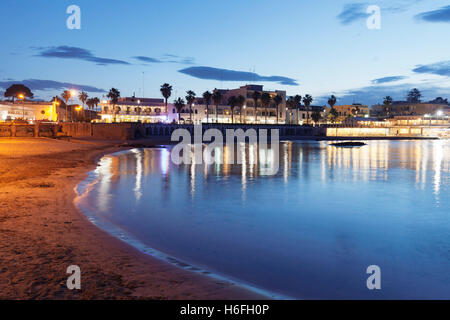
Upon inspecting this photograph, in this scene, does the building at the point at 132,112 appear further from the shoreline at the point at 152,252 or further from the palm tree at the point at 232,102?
the shoreline at the point at 152,252

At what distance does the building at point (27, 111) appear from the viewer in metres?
79.6

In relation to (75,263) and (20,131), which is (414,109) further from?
(75,263)

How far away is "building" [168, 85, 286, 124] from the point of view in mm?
110194

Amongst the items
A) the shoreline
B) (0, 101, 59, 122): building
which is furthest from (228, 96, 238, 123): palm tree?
the shoreline

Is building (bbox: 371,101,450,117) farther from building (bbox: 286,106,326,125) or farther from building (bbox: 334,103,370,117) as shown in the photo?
building (bbox: 286,106,326,125)

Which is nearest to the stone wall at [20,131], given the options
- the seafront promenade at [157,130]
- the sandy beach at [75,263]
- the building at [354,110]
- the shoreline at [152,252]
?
the seafront promenade at [157,130]

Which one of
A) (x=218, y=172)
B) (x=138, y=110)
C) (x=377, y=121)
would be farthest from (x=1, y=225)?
(x=377, y=121)

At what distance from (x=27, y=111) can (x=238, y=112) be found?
2270 inches

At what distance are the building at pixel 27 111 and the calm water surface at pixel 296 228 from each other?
6784 centimetres

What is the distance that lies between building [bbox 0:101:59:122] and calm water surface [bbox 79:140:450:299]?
6784 cm
